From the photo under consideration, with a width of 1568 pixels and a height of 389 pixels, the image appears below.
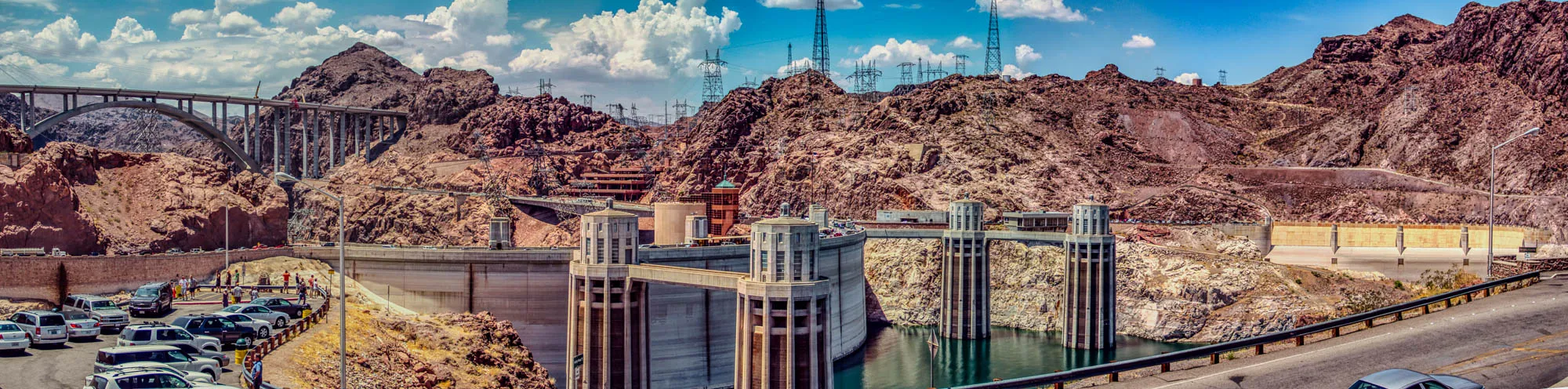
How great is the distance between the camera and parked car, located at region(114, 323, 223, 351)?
41656mm

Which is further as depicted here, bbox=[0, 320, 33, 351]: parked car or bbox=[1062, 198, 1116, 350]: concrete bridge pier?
bbox=[1062, 198, 1116, 350]: concrete bridge pier

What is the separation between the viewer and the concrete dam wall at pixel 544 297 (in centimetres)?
7406

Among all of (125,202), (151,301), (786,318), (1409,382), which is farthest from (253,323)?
(125,202)

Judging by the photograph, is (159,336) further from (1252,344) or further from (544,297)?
(1252,344)

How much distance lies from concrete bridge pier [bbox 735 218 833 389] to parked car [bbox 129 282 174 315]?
86.0 ft

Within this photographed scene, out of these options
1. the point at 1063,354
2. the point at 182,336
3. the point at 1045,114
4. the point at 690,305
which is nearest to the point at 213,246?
the point at 690,305

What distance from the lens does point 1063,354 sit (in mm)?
93938

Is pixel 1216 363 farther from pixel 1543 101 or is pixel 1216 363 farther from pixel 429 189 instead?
pixel 429 189

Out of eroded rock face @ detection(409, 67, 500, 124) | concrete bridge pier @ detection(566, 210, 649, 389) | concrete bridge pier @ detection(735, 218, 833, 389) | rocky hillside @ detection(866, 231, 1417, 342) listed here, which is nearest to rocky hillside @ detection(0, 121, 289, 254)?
concrete bridge pier @ detection(566, 210, 649, 389)

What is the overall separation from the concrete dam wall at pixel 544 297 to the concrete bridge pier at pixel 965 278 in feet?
98.1

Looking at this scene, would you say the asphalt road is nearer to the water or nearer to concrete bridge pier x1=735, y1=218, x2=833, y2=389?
concrete bridge pier x1=735, y1=218, x2=833, y2=389

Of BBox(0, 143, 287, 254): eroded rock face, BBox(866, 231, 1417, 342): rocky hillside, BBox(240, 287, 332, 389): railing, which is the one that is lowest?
BBox(866, 231, 1417, 342): rocky hillside

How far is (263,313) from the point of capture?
51906 mm

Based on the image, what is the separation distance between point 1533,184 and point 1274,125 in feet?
185
